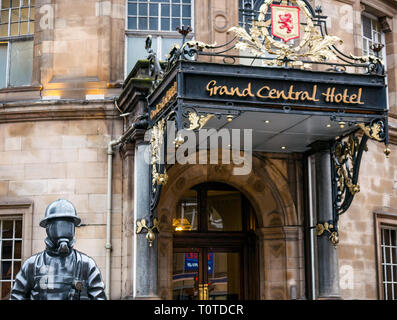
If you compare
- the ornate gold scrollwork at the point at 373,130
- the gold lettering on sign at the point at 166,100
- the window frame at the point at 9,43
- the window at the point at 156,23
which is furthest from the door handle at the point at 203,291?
the window frame at the point at 9,43

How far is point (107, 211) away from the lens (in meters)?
13.9

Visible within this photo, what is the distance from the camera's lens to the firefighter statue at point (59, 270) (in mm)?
8070

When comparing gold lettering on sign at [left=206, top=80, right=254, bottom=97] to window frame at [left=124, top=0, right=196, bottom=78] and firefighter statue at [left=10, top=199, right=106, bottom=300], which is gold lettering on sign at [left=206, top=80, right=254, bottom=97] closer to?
firefighter statue at [left=10, top=199, right=106, bottom=300]

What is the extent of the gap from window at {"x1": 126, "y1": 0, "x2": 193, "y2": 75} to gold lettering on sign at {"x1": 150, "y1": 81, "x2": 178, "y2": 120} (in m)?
2.97

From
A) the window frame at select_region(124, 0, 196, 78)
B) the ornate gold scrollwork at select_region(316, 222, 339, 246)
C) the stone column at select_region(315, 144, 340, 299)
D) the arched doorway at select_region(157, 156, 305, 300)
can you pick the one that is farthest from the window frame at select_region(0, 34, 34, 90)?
the ornate gold scrollwork at select_region(316, 222, 339, 246)

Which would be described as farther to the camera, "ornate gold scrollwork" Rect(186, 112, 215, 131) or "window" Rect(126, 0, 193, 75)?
"window" Rect(126, 0, 193, 75)

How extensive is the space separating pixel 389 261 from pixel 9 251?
8.25 meters

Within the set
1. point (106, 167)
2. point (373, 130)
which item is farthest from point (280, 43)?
point (106, 167)

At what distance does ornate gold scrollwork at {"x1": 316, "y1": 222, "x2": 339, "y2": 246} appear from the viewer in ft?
44.6

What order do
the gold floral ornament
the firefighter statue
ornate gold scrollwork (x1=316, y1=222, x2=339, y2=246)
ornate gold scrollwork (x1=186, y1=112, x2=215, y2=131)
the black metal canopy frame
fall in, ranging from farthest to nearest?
1. ornate gold scrollwork (x1=316, y1=222, x2=339, y2=246)
2. the gold floral ornament
3. the black metal canopy frame
4. ornate gold scrollwork (x1=186, y1=112, x2=215, y2=131)
5. the firefighter statue

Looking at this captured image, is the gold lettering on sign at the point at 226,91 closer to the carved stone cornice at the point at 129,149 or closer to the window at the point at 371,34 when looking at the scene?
the carved stone cornice at the point at 129,149

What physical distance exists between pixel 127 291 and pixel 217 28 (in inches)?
224

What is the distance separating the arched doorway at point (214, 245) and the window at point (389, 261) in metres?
3.10

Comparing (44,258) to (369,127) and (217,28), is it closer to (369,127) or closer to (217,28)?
(369,127)
